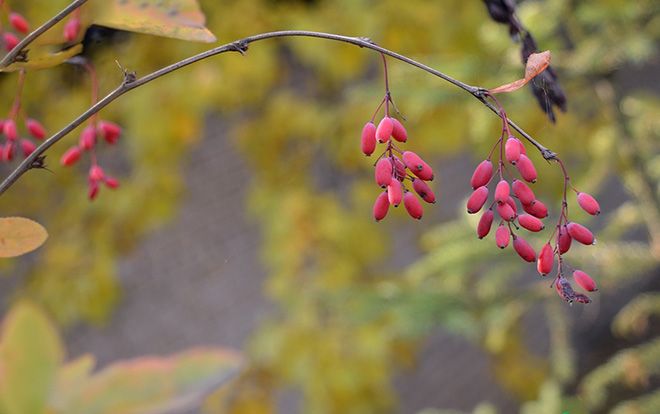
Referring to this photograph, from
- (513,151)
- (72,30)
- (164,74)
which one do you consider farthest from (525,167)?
(72,30)

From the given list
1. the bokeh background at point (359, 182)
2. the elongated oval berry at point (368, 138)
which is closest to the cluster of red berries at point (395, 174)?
the elongated oval berry at point (368, 138)

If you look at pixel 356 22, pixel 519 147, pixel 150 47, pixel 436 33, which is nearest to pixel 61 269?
pixel 150 47

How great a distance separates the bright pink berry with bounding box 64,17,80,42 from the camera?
2.16 feet

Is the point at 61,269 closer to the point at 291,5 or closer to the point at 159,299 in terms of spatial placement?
the point at 291,5

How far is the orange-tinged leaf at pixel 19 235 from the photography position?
1.67ft

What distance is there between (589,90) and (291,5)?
760 mm

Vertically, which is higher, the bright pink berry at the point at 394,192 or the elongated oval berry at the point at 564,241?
the bright pink berry at the point at 394,192

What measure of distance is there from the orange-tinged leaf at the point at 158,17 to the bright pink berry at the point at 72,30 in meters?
0.04

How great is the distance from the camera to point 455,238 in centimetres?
178

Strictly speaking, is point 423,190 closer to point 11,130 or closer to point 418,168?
point 418,168

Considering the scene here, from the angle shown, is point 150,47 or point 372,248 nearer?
point 150,47

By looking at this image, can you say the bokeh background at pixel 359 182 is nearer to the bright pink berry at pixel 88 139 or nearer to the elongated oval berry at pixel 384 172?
the bright pink berry at pixel 88 139

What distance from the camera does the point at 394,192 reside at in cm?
52

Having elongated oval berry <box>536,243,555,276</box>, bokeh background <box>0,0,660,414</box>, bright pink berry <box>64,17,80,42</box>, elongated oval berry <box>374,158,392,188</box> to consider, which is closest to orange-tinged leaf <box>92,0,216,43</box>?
bright pink berry <box>64,17,80,42</box>
